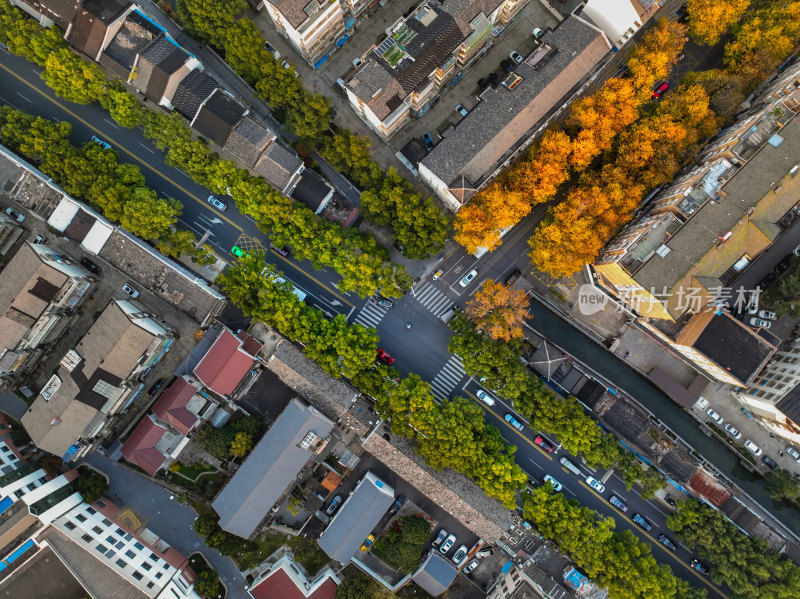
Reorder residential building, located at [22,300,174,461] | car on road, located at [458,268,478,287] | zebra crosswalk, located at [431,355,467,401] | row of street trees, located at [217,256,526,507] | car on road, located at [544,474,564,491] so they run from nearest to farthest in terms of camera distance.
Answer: residential building, located at [22,300,174,461] → row of street trees, located at [217,256,526,507] → car on road, located at [544,474,564,491] → car on road, located at [458,268,478,287] → zebra crosswalk, located at [431,355,467,401]

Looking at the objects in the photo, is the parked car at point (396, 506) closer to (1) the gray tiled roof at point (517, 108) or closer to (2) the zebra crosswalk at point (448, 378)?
(2) the zebra crosswalk at point (448, 378)

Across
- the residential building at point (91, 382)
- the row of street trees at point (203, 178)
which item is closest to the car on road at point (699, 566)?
the row of street trees at point (203, 178)

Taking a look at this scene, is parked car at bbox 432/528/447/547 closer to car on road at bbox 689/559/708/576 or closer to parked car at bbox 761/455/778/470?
car on road at bbox 689/559/708/576

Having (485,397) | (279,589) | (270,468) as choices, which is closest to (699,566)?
(485,397)

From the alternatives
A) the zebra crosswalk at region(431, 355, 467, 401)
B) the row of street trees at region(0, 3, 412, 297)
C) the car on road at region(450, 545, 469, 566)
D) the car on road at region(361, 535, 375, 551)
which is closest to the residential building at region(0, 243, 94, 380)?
the row of street trees at region(0, 3, 412, 297)

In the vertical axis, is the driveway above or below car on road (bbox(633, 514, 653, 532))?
below
